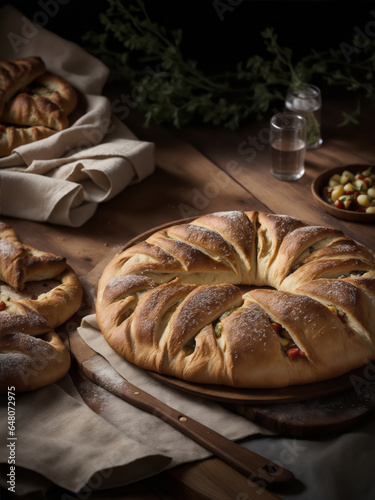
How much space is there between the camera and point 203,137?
3.87 m

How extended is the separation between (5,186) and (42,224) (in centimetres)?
26

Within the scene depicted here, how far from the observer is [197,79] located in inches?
161

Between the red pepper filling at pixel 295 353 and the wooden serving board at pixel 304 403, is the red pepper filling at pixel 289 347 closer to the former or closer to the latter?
the red pepper filling at pixel 295 353

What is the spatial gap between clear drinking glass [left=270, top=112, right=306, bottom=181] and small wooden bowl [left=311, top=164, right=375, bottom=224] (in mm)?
173

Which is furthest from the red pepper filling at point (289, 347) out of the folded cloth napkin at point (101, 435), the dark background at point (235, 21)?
the dark background at point (235, 21)

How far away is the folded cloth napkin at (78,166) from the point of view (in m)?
3.16

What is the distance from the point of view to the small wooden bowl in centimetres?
310

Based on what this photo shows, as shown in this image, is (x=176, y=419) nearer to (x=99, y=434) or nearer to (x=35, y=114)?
(x=99, y=434)

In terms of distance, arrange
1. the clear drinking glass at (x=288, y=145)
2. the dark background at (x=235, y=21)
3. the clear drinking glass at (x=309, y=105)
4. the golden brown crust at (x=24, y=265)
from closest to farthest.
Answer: the golden brown crust at (x=24, y=265)
the clear drinking glass at (x=288, y=145)
the clear drinking glass at (x=309, y=105)
the dark background at (x=235, y=21)

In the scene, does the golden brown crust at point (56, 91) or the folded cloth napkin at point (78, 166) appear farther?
the golden brown crust at point (56, 91)

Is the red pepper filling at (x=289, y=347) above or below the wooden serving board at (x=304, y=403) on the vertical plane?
above

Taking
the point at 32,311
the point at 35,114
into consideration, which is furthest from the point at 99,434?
the point at 35,114

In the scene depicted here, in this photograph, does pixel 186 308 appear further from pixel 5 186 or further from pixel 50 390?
pixel 5 186

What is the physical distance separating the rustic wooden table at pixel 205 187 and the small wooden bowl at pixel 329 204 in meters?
0.03
